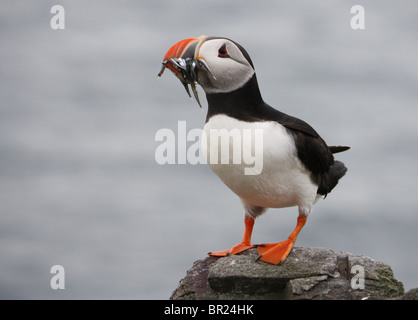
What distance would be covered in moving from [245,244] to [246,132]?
1492 millimetres

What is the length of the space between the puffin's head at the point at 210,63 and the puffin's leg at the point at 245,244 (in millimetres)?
1670

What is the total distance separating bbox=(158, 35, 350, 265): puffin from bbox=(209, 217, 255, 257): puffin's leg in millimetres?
359

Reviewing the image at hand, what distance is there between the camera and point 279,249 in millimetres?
7387

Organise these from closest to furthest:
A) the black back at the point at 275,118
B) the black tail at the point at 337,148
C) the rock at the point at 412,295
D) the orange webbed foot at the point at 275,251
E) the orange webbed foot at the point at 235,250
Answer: the rock at the point at 412,295 < the black back at the point at 275,118 < the orange webbed foot at the point at 275,251 < the orange webbed foot at the point at 235,250 < the black tail at the point at 337,148

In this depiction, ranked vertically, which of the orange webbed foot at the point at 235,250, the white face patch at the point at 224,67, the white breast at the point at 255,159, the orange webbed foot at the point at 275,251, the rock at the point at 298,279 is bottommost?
the rock at the point at 298,279

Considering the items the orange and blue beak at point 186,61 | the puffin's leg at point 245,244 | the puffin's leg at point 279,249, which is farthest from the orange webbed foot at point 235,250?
the orange and blue beak at point 186,61

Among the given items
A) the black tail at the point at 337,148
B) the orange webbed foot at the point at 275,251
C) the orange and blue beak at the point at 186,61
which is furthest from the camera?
the black tail at the point at 337,148

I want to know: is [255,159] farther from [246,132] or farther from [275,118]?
[275,118]

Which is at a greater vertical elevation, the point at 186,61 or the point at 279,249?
the point at 186,61

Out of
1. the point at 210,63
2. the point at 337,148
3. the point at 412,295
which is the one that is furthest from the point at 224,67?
the point at 412,295

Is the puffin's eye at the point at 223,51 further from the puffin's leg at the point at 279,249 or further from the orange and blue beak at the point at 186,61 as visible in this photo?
the puffin's leg at the point at 279,249

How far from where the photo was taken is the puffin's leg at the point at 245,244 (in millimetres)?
7668
